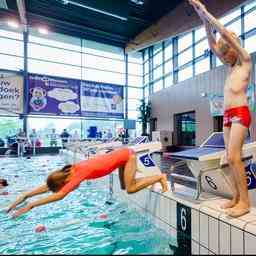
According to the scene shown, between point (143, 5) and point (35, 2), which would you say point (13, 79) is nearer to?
point (35, 2)

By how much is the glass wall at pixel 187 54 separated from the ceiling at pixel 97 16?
1.48m

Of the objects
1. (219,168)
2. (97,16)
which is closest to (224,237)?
(219,168)

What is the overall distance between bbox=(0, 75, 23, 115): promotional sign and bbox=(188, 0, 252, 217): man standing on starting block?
36.7ft

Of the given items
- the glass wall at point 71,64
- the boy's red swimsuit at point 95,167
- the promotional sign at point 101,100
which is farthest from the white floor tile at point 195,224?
the promotional sign at point 101,100

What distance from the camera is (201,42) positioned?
974 cm

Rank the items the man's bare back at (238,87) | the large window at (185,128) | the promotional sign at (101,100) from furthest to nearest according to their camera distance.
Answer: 1. the promotional sign at (101,100)
2. the large window at (185,128)
3. the man's bare back at (238,87)

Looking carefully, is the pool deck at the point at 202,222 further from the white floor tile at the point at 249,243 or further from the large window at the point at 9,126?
the large window at the point at 9,126

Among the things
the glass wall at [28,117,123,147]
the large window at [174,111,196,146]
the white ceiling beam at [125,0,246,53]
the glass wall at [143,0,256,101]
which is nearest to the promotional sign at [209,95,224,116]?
the glass wall at [143,0,256,101]

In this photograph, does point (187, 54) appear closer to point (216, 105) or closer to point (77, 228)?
point (216, 105)

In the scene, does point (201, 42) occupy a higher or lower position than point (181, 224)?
higher

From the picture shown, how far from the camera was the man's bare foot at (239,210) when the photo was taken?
1.41m

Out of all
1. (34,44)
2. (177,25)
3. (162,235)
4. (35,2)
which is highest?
(35,2)

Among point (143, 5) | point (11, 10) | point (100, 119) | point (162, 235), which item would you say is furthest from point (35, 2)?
point (162, 235)

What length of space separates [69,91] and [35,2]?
4208 millimetres
